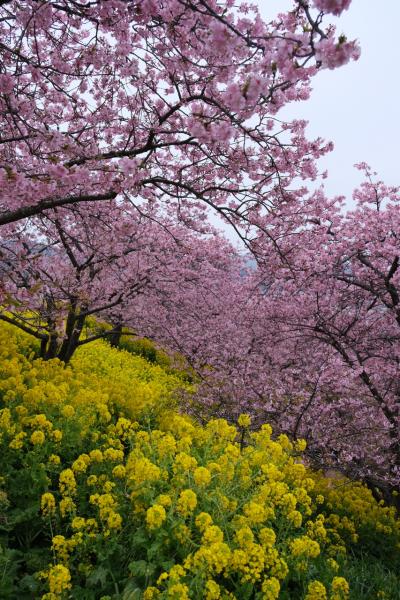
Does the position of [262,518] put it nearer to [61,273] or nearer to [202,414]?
[202,414]

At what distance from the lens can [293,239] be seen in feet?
27.3

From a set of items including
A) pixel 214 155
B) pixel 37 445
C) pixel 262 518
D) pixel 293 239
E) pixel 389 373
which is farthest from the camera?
pixel 293 239

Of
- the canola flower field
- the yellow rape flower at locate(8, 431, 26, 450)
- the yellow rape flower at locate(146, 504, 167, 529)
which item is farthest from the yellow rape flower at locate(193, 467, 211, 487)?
the yellow rape flower at locate(8, 431, 26, 450)

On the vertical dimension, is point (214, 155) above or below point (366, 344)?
above

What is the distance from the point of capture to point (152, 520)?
11.3ft

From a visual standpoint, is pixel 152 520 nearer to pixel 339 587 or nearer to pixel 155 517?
Result: pixel 155 517

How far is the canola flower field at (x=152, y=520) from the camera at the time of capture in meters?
3.43

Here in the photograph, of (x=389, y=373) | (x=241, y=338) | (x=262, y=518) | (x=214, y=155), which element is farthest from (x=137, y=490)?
(x=241, y=338)

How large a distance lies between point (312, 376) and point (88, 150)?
15.5 feet

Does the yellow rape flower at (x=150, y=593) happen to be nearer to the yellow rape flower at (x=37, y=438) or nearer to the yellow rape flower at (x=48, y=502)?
the yellow rape flower at (x=48, y=502)

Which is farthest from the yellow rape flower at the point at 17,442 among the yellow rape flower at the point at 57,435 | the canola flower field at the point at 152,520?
the yellow rape flower at the point at 57,435

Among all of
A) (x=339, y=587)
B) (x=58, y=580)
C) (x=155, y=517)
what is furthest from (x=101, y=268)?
(x=339, y=587)

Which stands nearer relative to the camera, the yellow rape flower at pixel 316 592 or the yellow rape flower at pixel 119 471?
the yellow rape flower at pixel 316 592

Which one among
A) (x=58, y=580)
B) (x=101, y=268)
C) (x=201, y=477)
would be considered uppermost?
(x=101, y=268)
